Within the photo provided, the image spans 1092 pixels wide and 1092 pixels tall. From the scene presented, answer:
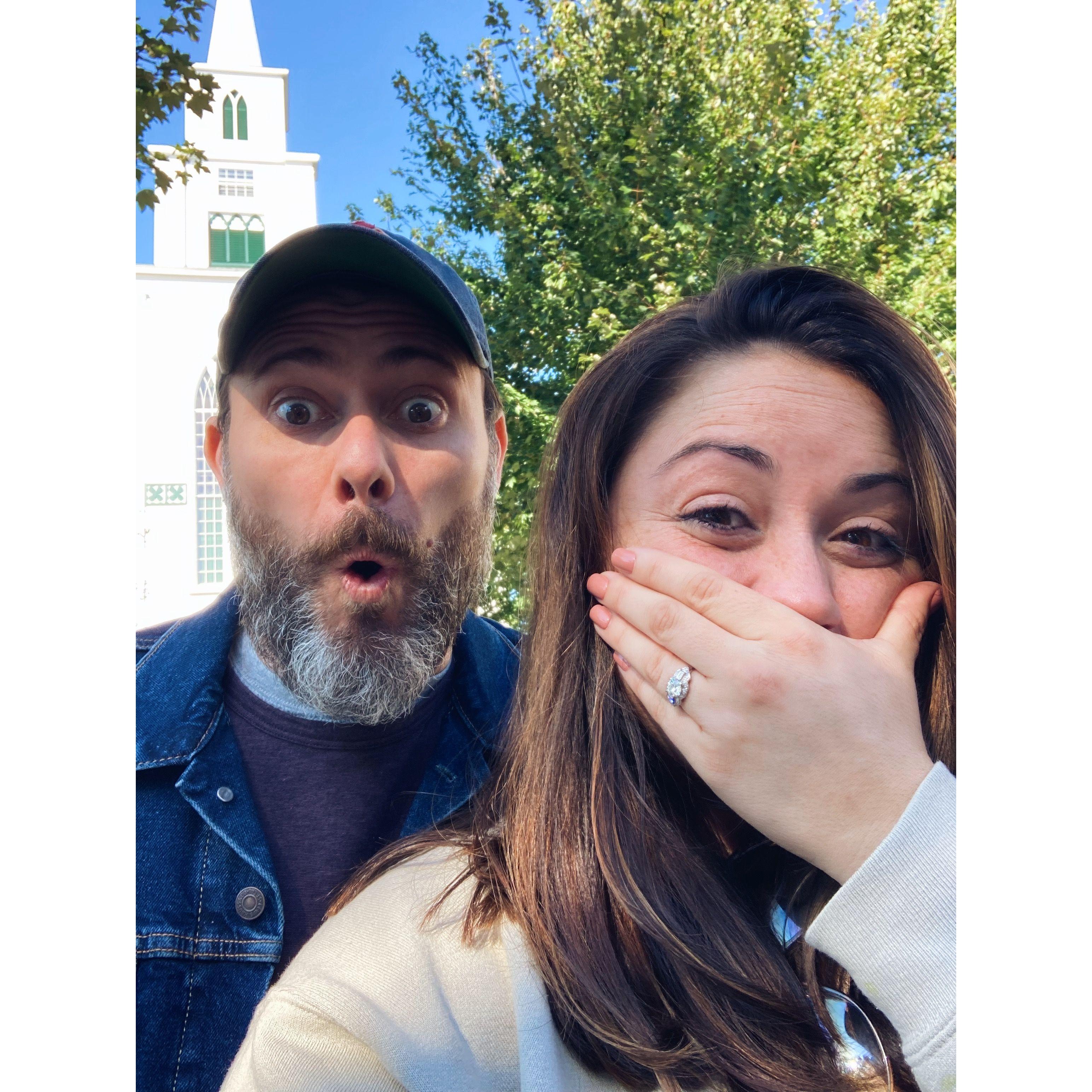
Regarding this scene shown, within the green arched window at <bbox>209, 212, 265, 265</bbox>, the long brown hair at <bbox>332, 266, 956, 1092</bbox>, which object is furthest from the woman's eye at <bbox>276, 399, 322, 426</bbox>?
the long brown hair at <bbox>332, 266, 956, 1092</bbox>

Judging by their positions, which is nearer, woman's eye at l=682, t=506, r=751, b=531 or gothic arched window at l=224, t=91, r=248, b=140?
woman's eye at l=682, t=506, r=751, b=531

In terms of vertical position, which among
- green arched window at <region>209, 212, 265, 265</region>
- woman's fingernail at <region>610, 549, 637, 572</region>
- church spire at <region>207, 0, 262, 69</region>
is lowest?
woman's fingernail at <region>610, 549, 637, 572</region>

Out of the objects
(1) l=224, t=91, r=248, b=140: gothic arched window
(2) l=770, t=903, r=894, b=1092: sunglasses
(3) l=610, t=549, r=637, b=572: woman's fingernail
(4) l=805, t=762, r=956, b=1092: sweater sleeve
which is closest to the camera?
(4) l=805, t=762, r=956, b=1092: sweater sleeve

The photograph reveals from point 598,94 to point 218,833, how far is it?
128cm

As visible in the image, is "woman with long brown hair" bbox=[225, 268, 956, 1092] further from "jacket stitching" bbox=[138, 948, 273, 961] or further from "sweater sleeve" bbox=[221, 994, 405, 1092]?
"jacket stitching" bbox=[138, 948, 273, 961]

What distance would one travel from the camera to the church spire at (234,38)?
1.05 metres

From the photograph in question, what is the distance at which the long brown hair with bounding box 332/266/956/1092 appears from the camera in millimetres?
848

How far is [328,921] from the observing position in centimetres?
90

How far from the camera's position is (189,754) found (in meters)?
1.05

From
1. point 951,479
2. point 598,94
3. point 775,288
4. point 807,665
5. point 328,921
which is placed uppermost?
point 598,94

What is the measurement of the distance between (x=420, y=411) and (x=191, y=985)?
756 millimetres

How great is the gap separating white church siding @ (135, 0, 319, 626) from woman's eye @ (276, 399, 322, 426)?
12 centimetres

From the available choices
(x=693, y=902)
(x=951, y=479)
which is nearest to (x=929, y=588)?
(x=951, y=479)
